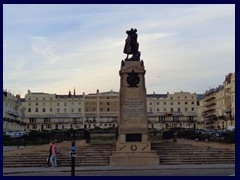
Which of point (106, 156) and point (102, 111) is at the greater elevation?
point (102, 111)

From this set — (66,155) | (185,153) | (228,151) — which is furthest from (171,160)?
(66,155)

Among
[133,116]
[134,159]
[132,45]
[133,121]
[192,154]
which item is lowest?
[134,159]

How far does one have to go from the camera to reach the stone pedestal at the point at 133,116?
26469 millimetres

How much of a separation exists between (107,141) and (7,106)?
8581 centimetres

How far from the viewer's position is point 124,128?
26.7m

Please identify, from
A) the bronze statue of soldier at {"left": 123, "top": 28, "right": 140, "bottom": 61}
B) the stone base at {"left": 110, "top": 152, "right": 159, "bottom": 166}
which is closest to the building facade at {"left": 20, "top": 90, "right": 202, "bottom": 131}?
the bronze statue of soldier at {"left": 123, "top": 28, "right": 140, "bottom": 61}

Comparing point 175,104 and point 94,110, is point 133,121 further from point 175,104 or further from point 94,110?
point 175,104

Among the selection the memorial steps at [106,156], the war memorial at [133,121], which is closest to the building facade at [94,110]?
the memorial steps at [106,156]

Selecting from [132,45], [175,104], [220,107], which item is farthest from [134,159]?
[175,104]

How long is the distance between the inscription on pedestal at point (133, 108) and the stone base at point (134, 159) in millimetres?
2151

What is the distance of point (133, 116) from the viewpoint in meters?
26.8

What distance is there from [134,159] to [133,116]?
2446 millimetres

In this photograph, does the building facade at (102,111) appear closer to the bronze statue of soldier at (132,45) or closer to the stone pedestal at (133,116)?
the bronze statue of soldier at (132,45)

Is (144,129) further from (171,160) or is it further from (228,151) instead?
(228,151)
